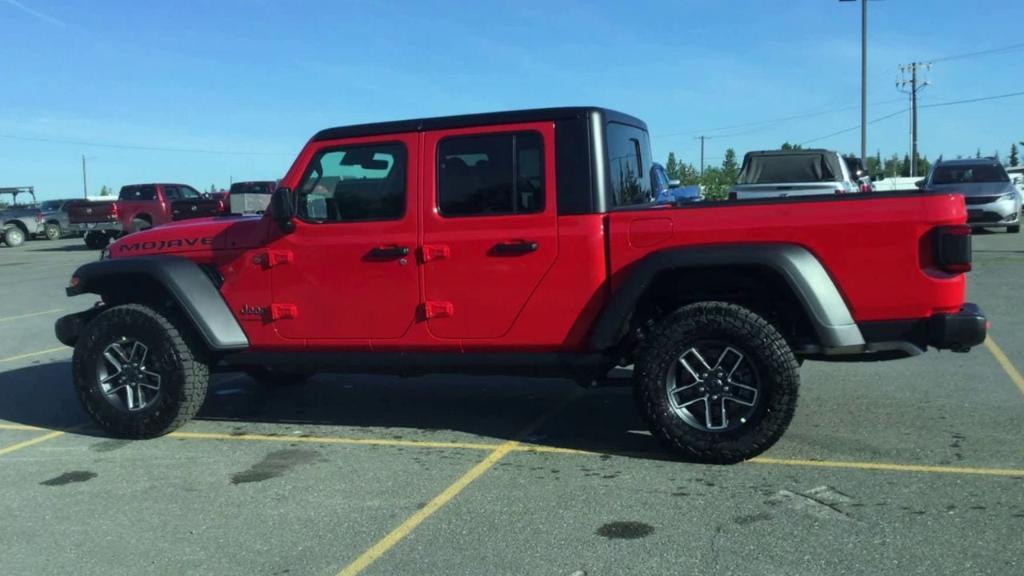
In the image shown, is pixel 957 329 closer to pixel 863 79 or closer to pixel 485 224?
pixel 485 224

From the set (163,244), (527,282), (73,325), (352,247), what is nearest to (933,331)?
(527,282)

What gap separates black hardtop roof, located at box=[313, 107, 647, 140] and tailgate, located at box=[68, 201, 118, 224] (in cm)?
2409

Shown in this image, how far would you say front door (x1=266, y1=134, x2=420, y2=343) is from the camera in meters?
5.42

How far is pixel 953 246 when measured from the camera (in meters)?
4.48

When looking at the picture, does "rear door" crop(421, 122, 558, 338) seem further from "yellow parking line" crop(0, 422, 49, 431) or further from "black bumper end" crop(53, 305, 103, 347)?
"yellow parking line" crop(0, 422, 49, 431)

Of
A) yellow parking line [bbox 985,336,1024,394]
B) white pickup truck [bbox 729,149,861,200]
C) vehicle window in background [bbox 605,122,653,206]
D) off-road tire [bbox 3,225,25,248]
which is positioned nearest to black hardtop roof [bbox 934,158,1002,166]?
white pickup truck [bbox 729,149,861,200]

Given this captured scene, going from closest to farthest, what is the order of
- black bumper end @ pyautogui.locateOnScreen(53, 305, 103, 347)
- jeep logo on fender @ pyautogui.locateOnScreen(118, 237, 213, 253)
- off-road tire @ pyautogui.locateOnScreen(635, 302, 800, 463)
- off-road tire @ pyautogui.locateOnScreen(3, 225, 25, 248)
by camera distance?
off-road tire @ pyautogui.locateOnScreen(635, 302, 800, 463)
jeep logo on fender @ pyautogui.locateOnScreen(118, 237, 213, 253)
black bumper end @ pyautogui.locateOnScreen(53, 305, 103, 347)
off-road tire @ pyautogui.locateOnScreen(3, 225, 25, 248)

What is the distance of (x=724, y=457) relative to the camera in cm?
488

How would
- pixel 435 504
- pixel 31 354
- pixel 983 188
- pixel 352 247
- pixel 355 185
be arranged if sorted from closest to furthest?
pixel 435 504, pixel 352 247, pixel 355 185, pixel 31 354, pixel 983 188

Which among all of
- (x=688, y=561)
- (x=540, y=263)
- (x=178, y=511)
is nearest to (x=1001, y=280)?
(x=540, y=263)

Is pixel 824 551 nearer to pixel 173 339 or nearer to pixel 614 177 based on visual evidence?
pixel 614 177

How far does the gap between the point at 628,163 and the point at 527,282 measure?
1143mm

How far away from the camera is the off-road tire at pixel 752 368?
187 inches

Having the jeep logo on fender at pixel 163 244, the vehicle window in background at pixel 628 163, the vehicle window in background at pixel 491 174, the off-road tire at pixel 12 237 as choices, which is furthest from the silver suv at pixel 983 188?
the off-road tire at pixel 12 237
